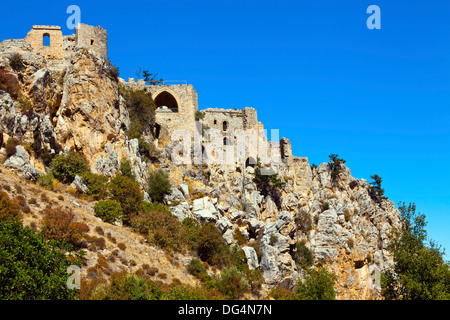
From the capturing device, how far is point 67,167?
32.0m

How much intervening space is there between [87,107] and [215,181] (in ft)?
46.8

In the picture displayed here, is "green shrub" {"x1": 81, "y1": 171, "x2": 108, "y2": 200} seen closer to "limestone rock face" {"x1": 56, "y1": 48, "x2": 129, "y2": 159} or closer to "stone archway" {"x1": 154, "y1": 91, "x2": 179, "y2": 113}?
"limestone rock face" {"x1": 56, "y1": 48, "x2": 129, "y2": 159}

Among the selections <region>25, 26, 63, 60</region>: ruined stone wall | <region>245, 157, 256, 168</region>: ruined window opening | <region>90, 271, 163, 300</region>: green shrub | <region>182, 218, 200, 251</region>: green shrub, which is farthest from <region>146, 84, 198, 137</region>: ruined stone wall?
<region>90, 271, 163, 300</region>: green shrub

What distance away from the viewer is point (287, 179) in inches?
2077

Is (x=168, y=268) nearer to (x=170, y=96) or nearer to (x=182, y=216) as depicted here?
(x=182, y=216)

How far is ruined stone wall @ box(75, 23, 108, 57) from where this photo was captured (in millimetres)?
37938

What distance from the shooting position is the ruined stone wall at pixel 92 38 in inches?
1494

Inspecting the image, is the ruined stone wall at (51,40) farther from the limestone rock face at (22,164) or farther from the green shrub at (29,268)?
the green shrub at (29,268)

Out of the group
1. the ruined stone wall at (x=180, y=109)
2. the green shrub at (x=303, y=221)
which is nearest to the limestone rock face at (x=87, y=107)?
the ruined stone wall at (x=180, y=109)

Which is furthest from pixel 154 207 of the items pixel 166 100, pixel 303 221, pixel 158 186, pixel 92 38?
pixel 303 221

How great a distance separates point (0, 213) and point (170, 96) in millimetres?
28888

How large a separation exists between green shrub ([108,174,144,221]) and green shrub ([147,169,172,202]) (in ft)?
10.4
